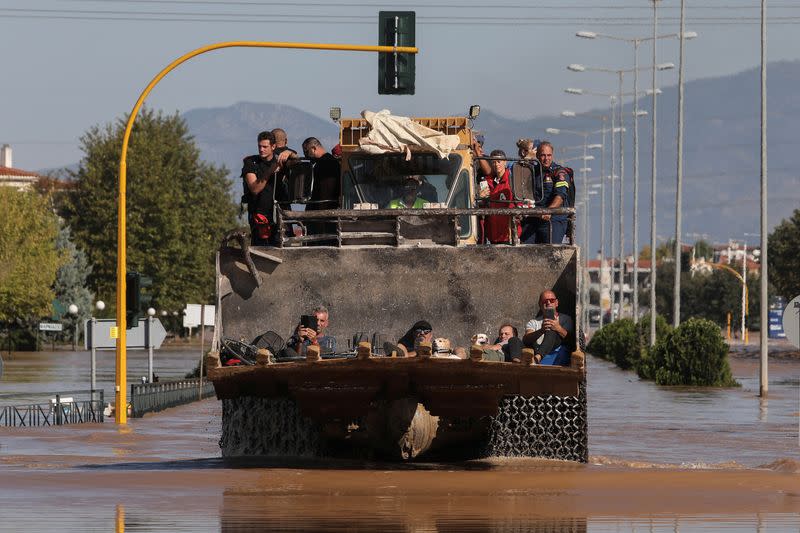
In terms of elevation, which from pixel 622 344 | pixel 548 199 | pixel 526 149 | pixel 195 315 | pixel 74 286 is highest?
pixel 526 149

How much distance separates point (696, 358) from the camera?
168ft

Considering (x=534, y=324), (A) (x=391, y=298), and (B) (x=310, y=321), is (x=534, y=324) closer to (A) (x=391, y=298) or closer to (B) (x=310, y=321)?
(A) (x=391, y=298)

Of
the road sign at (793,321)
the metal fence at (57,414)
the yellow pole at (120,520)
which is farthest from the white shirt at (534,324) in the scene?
the metal fence at (57,414)

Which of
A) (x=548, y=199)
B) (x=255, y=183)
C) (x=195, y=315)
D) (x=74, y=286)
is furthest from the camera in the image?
(x=74, y=286)

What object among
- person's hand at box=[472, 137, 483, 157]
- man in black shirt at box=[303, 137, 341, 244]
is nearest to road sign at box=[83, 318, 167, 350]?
man in black shirt at box=[303, 137, 341, 244]

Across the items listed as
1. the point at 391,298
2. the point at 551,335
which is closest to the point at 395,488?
the point at 551,335

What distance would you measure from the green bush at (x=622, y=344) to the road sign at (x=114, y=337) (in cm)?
3060

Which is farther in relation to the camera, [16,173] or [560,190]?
[16,173]

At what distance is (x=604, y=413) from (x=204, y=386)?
1380cm

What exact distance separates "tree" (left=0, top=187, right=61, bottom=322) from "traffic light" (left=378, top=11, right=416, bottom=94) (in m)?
65.2

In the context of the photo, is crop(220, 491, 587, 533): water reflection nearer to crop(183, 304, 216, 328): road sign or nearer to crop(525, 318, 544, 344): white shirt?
crop(525, 318, 544, 344): white shirt

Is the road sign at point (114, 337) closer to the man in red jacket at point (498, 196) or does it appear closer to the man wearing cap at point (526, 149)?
the man in red jacket at point (498, 196)

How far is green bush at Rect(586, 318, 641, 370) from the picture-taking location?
2621 inches

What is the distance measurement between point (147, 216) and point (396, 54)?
77.5 metres
